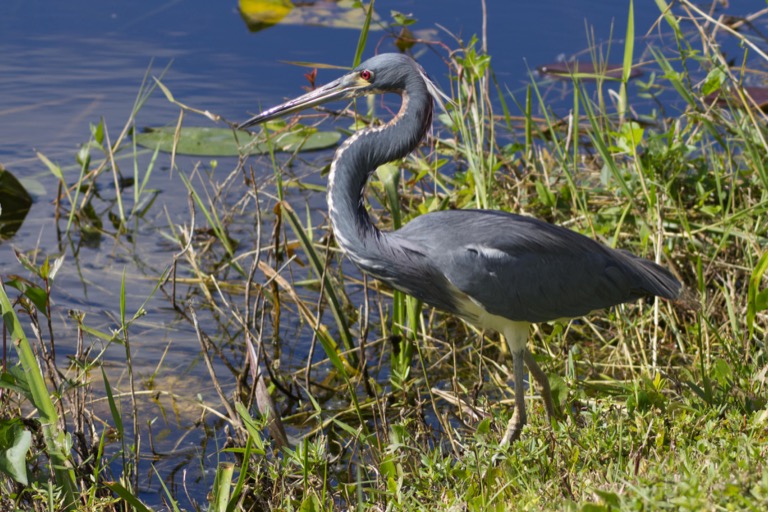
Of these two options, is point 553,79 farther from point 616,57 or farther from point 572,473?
point 572,473

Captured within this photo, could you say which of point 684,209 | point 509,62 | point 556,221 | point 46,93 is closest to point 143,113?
point 46,93

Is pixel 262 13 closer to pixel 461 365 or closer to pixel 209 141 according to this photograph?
pixel 209 141

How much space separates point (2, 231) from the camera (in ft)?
19.8

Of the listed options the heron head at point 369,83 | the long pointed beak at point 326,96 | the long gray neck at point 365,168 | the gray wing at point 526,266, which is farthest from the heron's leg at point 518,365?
the long pointed beak at point 326,96

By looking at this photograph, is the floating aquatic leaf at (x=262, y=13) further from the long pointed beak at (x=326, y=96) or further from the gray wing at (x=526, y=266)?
the gray wing at (x=526, y=266)

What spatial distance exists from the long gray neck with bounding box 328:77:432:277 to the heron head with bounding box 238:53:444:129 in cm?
6

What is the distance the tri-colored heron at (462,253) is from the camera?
12.6 ft

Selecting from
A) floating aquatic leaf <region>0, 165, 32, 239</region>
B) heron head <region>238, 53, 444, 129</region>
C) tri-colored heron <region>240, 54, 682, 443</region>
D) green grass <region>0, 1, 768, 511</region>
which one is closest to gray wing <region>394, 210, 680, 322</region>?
tri-colored heron <region>240, 54, 682, 443</region>

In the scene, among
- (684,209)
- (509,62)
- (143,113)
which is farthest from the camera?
(509,62)

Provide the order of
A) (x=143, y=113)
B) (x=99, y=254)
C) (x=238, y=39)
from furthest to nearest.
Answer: (x=238, y=39) → (x=143, y=113) → (x=99, y=254)

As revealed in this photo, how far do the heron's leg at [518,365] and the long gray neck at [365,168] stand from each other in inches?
24.1

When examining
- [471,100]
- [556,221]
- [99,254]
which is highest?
[471,100]

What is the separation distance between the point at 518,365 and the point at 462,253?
0.54 m

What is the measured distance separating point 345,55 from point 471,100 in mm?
2957
